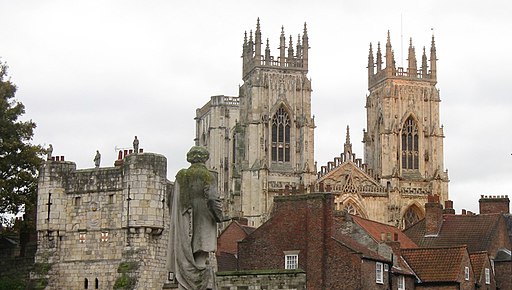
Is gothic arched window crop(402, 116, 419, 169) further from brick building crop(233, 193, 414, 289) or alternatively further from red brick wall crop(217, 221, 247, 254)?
brick building crop(233, 193, 414, 289)

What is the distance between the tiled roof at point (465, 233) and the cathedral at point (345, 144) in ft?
142

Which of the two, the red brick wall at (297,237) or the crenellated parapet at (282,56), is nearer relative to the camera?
the red brick wall at (297,237)

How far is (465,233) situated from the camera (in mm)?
56969

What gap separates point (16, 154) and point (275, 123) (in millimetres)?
62697

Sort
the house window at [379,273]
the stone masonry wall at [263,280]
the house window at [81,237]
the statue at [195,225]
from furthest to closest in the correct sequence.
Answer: the house window at [81,237]
the house window at [379,273]
the stone masonry wall at [263,280]
the statue at [195,225]

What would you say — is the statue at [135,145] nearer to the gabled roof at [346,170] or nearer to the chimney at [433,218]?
the chimney at [433,218]

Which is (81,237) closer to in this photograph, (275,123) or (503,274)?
(503,274)

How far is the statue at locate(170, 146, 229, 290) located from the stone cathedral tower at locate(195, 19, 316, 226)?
89.1 meters

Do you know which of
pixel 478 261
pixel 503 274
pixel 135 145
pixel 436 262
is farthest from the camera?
pixel 503 274

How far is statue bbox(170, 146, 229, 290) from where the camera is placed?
13258 mm

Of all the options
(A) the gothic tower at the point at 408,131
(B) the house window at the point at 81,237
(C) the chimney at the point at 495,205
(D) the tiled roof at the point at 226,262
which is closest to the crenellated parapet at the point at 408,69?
(A) the gothic tower at the point at 408,131

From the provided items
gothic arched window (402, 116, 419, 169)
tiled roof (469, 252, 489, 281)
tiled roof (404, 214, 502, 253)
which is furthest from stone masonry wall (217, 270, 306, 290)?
gothic arched window (402, 116, 419, 169)

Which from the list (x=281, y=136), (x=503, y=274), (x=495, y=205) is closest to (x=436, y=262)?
(x=503, y=274)

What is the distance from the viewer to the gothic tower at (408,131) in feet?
360
